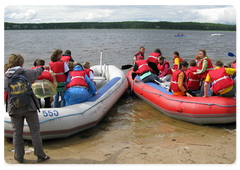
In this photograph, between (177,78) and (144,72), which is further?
(144,72)

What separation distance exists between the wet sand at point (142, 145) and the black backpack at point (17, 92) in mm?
910

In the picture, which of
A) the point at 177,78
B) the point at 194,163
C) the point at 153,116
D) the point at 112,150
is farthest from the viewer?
the point at 153,116

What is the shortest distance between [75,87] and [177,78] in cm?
219

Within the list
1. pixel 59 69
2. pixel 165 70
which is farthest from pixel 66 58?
pixel 165 70

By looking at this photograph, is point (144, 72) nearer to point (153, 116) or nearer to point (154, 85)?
point (154, 85)

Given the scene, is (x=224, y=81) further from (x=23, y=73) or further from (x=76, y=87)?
(x=23, y=73)

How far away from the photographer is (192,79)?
534cm

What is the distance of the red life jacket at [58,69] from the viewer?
15.0 ft

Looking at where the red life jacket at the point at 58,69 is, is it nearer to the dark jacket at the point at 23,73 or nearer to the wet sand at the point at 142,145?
the wet sand at the point at 142,145

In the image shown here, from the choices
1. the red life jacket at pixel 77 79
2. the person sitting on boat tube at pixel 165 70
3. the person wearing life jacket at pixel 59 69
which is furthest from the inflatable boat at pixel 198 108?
the person wearing life jacket at pixel 59 69

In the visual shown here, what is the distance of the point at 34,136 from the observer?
10.4ft

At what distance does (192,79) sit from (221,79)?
0.92m

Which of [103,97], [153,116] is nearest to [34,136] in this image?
[103,97]

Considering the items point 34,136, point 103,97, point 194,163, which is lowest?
Answer: point 194,163
